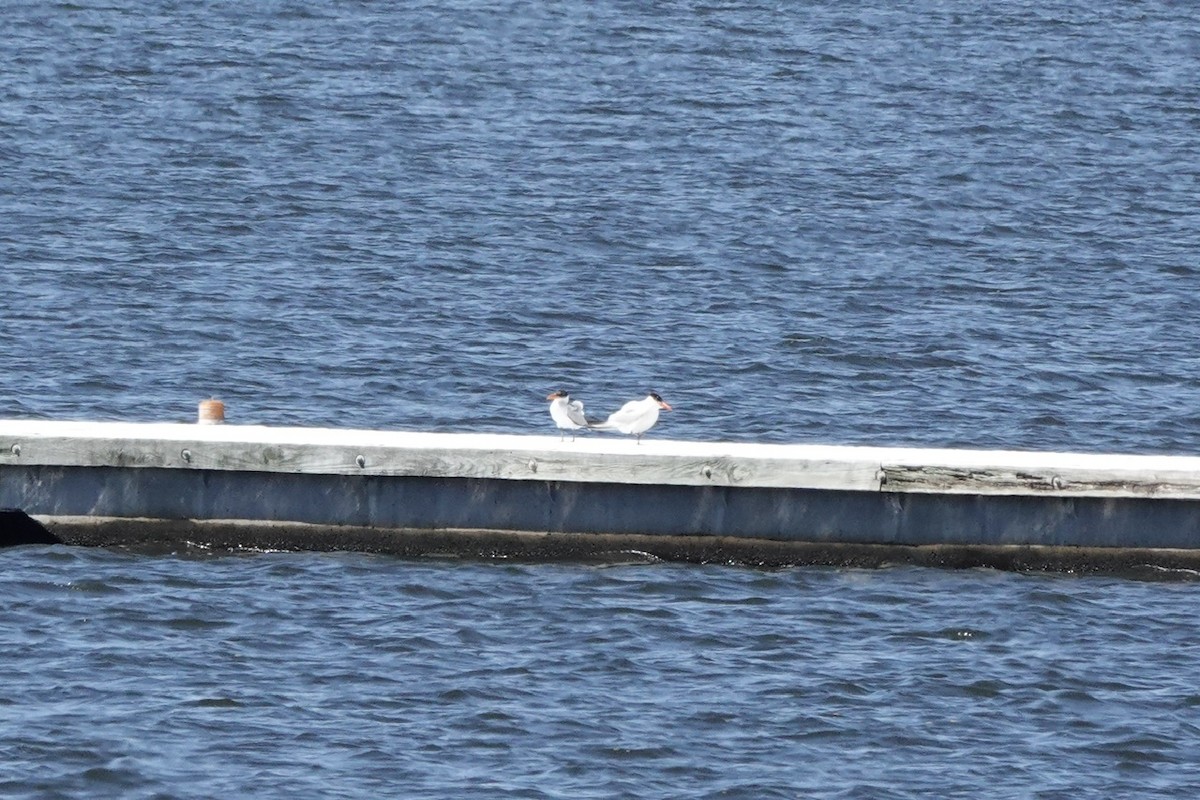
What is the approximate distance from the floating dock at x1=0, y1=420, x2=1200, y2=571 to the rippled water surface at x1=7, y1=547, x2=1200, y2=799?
253 mm

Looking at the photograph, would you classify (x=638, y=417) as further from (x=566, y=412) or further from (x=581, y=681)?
(x=581, y=681)

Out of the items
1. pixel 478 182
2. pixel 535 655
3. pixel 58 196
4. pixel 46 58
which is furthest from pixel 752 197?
pixel 535 655

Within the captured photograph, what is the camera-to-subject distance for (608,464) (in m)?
17.8

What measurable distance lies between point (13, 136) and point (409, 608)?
25017 mm

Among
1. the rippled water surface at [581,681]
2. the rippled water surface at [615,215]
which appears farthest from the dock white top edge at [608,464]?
the rippled water surface at [615,215]

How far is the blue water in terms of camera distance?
1477cm

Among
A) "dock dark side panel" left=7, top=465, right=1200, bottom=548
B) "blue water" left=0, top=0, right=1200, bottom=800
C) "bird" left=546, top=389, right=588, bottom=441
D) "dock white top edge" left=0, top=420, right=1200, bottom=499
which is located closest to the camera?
"blue water" left=0, top=0, right=1200, bottom=800

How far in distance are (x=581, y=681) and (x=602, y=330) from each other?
41.8 feet

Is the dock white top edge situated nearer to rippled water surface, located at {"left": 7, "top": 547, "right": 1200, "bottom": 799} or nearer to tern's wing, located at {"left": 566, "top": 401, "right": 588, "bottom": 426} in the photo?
tern's wing, located at {"left": 566, "top": 401, "right": 588, "bottom": 426}

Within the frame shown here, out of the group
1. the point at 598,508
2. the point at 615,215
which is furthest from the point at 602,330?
the point at 598,508

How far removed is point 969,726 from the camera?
15.1 meters

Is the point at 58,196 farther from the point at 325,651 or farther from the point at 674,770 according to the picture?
the point at 674,770

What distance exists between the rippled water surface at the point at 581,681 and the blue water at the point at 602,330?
0.04 meters

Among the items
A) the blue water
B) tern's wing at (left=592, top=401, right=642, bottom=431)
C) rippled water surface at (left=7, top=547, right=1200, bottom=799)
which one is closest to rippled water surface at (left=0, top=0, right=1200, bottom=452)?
the blue water
